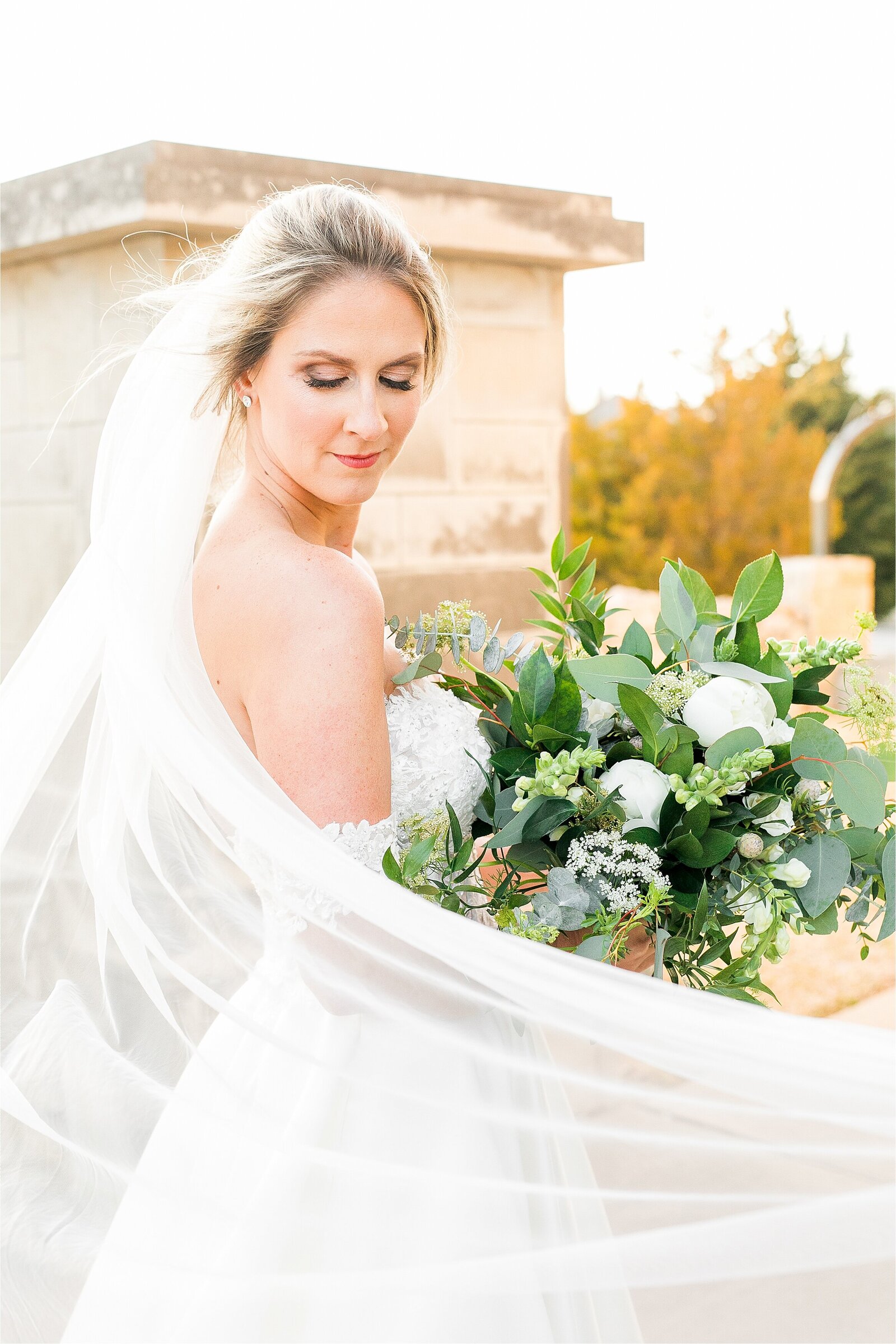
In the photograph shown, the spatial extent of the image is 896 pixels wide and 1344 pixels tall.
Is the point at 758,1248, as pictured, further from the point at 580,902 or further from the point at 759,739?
the point at 759,739

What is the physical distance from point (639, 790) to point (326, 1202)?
25.4 inches

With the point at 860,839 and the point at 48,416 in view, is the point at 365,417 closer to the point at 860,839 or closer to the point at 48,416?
the point at 860,839

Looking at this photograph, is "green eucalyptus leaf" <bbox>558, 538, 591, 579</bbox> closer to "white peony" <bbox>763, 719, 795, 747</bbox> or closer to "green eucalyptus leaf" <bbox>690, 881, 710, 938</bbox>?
"white peony" <bbox>763, 719, 795, 747</bbox>

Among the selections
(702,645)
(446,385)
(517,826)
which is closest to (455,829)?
(517,826)

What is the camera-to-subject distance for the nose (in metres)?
1.58

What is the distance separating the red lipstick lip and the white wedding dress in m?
0.52

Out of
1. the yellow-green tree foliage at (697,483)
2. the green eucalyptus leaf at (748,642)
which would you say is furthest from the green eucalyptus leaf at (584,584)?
the yellow-green tree foliage at (697,483)

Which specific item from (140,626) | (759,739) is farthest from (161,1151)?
(759,739)

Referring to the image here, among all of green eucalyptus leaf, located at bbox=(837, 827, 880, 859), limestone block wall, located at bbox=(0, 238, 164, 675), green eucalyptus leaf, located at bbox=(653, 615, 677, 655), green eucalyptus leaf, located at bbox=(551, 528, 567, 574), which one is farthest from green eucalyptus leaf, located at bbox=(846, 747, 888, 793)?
limestone block wall, located at bbox=(0, 238, 164, 675)

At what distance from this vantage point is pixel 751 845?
1.47m

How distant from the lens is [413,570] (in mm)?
3057

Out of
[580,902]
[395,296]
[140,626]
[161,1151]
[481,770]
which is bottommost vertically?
[161,1151]

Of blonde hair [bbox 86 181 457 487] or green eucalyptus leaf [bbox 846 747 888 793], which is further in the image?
blonde hair [bbox 86 181 457 487]

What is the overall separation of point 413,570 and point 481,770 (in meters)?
1.49
